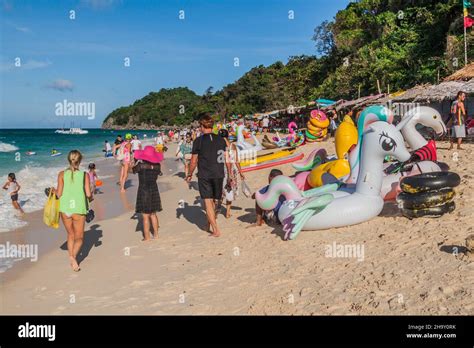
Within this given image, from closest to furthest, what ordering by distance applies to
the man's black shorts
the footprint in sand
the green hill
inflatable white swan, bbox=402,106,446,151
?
the footprint in sand
the man's black shorts
inflatable white swan, bbox=402,106,446,151
the green hill

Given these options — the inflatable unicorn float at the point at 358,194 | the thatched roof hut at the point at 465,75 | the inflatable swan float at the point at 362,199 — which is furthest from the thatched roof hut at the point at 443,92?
the inflatable swan float at the point at 362,199

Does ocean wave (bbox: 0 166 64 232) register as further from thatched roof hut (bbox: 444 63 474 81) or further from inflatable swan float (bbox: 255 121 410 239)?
thatched roof hut (bbox: 444 63 474 81)

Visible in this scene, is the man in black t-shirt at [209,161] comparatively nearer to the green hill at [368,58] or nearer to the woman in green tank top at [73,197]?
the woman in green tank top at [73,197]

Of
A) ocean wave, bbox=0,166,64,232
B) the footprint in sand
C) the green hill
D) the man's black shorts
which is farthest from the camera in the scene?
the green hill

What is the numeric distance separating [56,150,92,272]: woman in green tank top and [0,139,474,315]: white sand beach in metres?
Answer: 0.56

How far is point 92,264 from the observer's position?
5.59 meters

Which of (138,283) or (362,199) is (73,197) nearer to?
(138,283)

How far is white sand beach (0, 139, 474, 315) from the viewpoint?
3830 millimetres

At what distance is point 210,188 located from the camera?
6.27 metres

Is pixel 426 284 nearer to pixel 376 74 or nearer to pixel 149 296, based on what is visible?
pixel 149 296

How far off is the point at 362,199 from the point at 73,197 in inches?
149

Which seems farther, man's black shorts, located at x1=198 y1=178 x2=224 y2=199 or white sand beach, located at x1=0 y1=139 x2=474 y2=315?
man's black shorts, located at x1=198 y1=178 x2=224 y2=199

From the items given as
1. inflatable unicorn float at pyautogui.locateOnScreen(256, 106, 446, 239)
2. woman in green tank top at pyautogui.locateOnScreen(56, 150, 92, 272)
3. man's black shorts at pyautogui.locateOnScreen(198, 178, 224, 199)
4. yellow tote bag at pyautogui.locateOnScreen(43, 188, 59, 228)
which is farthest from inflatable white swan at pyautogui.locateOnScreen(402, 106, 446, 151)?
yellow tote bag at pyautogui.locateOnScreen(43, 188, 59, 228)
